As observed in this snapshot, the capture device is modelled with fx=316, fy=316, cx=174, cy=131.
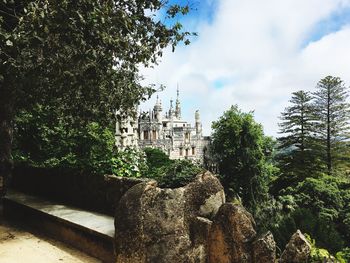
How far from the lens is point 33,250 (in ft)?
16.2

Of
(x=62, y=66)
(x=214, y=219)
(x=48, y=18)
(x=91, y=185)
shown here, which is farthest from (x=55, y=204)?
(x=214, y=219)

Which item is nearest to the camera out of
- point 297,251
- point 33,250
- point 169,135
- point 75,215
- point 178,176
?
point 297,251

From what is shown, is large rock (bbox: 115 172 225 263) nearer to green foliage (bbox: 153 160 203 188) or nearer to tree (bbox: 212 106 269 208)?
green foliage (bbox: 153 160 203 188)

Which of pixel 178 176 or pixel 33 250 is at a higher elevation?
pixel 178 176

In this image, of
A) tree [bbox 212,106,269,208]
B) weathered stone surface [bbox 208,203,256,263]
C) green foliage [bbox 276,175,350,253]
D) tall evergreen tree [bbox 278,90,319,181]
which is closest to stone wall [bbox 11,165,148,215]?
weathered stone surface [bbox 208,203,256,263]

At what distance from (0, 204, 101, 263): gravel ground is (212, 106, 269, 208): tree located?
70.3 feet

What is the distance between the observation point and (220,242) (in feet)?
11.0

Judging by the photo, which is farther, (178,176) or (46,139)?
(46,139)

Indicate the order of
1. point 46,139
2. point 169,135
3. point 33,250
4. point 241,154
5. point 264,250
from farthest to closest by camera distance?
1. point 169,135
2. point 241,154
3. point 46,139
4. point 33,250
5. point 264,250

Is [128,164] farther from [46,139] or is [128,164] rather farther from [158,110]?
[158,110]

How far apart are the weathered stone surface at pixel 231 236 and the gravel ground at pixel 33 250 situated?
1989 millimetres

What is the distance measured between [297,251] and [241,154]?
24.6 m

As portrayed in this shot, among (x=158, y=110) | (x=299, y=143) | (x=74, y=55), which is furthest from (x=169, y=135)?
(x=74, y=55)

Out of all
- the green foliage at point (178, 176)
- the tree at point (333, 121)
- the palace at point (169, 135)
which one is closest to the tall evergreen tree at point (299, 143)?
the tree at point (333, 121)
